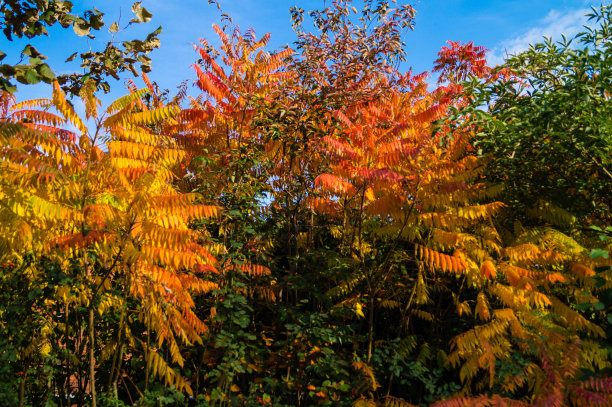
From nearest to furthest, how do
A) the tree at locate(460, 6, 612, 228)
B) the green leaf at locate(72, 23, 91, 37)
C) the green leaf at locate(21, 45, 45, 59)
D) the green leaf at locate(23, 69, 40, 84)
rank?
the green leaf at locate(23, 69, 40, 84) → the green leaf at locate(21, 45, 45, 59) → the green leaf at locate(72, 23, 91, 37) → the tree at locate(460, 6, 612, 228)

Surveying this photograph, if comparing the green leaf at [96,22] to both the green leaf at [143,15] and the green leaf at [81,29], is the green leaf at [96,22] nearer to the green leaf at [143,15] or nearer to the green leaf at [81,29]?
the green leaf at [81,29]

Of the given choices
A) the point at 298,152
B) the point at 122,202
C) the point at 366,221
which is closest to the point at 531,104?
the point at 366,221

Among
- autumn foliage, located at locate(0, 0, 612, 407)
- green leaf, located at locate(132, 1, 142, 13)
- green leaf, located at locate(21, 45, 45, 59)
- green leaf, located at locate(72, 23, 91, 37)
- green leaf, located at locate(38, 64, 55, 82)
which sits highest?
green leaf, located at locate(132, 1, 142, 13)

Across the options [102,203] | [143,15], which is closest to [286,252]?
[102,203]

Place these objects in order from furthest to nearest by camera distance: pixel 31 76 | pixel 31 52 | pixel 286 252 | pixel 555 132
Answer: pixel 286 252, pixel 555 132, pixel 31 52, pixel 31 76

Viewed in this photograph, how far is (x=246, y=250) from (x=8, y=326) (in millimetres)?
2733

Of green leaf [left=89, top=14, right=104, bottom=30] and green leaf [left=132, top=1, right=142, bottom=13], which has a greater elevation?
green leaf [left=132, top=1, right=142, bottom=13]

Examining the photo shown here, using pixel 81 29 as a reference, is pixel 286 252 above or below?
below

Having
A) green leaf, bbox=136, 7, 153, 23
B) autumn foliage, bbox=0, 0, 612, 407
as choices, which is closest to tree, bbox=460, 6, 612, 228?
autumn foliage, bbox=0, 0, 612, 407

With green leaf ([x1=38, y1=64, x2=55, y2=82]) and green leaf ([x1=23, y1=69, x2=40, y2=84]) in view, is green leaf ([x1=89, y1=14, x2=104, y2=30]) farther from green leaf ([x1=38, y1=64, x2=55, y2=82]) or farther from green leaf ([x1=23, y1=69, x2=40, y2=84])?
green leaf ([x1=23, y1=69, x2=40, y2=84])

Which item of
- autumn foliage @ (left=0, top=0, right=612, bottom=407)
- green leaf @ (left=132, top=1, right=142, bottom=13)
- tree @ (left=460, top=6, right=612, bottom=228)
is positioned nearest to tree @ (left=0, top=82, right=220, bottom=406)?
autumn foliage @ (left=0, top=0, right=612, bottom=407)

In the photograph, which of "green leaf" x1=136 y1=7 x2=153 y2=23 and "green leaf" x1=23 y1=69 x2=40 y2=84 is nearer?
"green leaf" x1=23 y1=69 x2=40 y2=84

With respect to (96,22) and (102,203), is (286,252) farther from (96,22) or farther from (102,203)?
(96,22)

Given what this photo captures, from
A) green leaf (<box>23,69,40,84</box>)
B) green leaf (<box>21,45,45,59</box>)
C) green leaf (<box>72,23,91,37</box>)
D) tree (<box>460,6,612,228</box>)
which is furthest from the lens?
tree (<box>460,6,612,228</box>)
